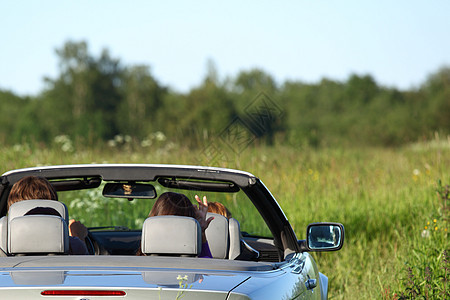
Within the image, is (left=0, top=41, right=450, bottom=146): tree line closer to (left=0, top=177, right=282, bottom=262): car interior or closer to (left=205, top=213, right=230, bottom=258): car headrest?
(left=0, top=177, right=282, bottom=262): car interior

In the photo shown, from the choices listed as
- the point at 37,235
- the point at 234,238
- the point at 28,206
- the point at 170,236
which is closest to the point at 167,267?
the point at 170,236

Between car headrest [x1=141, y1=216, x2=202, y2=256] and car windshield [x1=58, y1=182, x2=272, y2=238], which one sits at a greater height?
car headrest [x1=141, y1=216, x2=202, y2=256]

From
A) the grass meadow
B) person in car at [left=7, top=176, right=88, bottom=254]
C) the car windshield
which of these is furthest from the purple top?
the car windshield

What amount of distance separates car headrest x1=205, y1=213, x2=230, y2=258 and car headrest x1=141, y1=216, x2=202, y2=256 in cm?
44

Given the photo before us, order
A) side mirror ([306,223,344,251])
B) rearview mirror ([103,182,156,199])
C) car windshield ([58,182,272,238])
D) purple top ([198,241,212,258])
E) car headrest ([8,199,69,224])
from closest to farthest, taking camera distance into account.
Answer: car headrest ([8,199,69,224]), purple top ([198,241,212,258]), side mirror ([306,223,344,251]), rearview mirror ([103,182,156,199]), car windshield ([58,182,272,238])

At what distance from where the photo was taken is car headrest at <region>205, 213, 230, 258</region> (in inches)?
125

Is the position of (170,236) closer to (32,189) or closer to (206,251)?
(206,251)

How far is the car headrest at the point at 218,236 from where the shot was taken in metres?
3.17

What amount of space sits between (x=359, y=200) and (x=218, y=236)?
21.2 ft

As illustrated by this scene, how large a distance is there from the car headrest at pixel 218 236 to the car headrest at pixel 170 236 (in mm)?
437

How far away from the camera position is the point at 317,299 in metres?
3.77

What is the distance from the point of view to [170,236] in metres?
2.73

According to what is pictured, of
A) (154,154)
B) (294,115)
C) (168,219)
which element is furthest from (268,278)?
(294,115)

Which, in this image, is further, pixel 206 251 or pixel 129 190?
pixel 129 190
